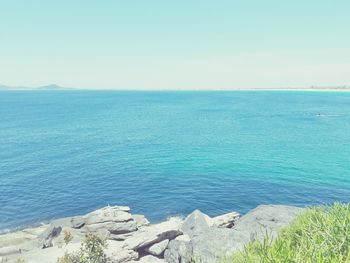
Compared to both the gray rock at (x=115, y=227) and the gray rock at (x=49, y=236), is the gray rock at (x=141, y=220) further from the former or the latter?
the gray rock at (x=49, y=236)

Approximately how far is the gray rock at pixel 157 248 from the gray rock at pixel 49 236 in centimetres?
1313

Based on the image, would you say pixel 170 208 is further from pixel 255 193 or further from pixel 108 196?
pixel 255 193

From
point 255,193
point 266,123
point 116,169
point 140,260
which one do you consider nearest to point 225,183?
A: point 255,193

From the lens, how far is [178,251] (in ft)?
100

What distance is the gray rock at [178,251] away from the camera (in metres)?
29.5

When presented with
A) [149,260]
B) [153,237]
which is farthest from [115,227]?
[149,260]

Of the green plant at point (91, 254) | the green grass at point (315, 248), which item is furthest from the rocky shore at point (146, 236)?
the green grass at point (315, 248)

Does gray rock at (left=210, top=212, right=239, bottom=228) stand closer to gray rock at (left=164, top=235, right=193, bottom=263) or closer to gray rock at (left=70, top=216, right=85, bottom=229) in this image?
gray rock at (left=164, top=235, right=193, bottom=263)

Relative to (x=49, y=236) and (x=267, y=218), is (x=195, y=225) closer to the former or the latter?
(x=267, y=218)

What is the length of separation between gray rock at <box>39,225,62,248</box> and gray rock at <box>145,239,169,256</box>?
13131 mm

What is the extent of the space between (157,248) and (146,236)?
1.85 m

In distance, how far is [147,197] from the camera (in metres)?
53.4

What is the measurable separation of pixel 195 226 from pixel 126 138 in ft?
211

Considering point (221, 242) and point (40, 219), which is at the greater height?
point (221, 242)
